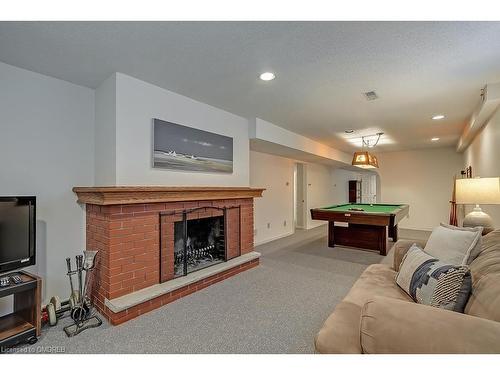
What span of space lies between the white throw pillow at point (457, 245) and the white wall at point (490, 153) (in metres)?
1.98

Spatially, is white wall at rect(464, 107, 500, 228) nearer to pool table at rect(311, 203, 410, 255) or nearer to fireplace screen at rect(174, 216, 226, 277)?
pool table at rect(311, 203, 410, 255)

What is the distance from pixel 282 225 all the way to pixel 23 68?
5259 mm

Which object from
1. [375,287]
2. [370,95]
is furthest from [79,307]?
[370,95]

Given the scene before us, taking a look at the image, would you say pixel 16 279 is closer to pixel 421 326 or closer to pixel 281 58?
pixel 421 326

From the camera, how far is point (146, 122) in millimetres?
2654

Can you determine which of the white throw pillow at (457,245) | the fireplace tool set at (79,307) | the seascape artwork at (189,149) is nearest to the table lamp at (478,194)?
the white throw pillow at (457,245)

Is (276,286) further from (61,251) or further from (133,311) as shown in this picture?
(61,251)

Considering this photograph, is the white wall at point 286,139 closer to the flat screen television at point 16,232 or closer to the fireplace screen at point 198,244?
the fireplace screen at point 198,244

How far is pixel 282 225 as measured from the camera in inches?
244

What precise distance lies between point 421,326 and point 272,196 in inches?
192

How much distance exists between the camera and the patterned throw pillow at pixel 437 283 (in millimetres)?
1308

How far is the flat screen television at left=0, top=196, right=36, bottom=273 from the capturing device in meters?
1.91

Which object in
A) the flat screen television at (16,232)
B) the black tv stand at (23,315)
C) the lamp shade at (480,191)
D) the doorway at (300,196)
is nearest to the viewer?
the black tv stand at (23,315)
